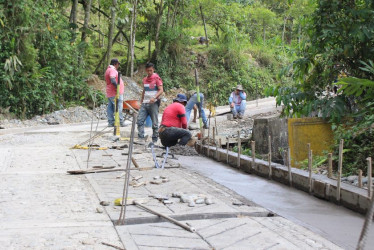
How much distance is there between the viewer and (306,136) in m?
8.95

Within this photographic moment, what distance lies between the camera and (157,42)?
26750 millimetres

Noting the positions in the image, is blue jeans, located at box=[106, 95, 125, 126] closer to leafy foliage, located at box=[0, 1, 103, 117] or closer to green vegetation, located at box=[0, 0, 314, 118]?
green vegetation, located at box=[0, 0, 314, 118]

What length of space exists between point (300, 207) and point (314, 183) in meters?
0.76

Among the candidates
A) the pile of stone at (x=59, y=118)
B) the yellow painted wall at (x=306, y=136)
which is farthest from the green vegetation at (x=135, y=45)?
the yellow painted wall at (x=306, y=136)

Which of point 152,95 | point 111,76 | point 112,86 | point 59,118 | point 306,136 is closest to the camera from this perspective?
point 306,136

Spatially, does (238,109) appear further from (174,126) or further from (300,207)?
(300,207)

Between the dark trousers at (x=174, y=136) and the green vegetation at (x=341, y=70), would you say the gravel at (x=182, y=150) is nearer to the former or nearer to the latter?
the dark trousers at (x=174, y=136)

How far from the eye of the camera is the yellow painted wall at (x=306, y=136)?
8.88m

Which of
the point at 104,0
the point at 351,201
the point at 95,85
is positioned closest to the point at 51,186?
the point at 351,201

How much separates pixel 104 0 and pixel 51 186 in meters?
19.1

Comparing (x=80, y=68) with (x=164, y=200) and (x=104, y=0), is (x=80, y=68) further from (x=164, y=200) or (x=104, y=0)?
(x=164, y=200)

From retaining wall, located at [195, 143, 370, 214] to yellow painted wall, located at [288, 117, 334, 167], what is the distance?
926mm

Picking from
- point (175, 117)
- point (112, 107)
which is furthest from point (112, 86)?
point (175, 117)

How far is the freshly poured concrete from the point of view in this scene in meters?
4.80
